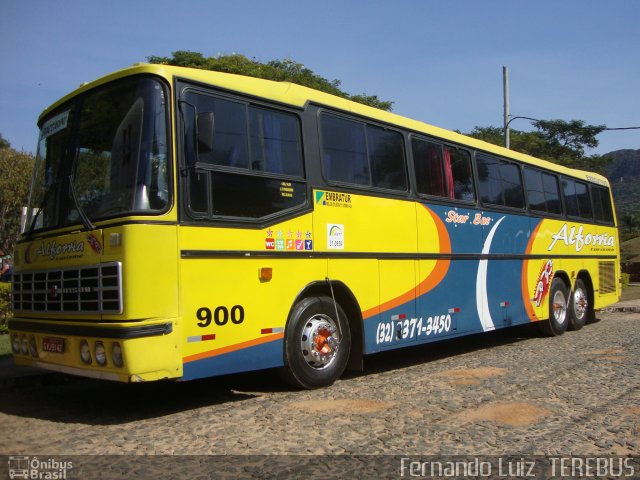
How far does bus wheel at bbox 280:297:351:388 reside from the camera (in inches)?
262

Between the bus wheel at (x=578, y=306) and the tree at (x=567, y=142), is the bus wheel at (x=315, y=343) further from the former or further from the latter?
the tree at (x=567, y=142)

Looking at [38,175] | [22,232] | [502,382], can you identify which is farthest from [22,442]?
[502,382]

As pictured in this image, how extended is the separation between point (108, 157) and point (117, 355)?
184cm

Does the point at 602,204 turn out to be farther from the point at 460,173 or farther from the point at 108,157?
the point at 108,157

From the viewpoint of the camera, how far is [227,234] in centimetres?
601

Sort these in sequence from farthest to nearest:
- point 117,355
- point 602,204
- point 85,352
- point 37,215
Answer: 1. point 602,204
2. point 37,215
3. point 85,352
4. point 117,355

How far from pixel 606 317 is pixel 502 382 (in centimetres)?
1086

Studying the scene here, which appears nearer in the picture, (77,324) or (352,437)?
(352,437)

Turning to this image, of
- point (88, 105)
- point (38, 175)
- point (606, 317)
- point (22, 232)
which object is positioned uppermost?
point (88, 105)

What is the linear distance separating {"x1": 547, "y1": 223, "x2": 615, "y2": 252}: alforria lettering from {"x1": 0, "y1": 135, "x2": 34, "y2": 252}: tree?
24497 mm

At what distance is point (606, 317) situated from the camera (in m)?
16.6

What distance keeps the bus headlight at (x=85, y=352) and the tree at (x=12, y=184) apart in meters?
25.9

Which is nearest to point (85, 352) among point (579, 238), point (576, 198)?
point (579, 238)

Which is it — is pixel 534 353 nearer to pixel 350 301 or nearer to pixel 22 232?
pixel 350 301
